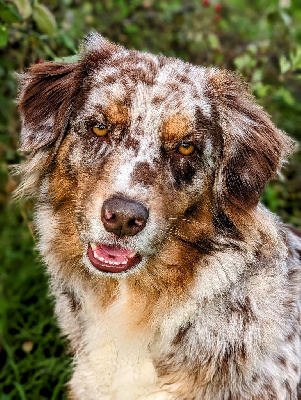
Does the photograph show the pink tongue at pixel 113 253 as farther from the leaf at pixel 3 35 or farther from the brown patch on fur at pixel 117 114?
the leaf at pixel 3 35

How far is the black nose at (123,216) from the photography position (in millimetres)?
2854

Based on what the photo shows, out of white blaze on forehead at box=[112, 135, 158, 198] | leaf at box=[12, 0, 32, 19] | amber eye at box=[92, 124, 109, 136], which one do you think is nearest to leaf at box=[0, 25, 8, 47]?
leaf at box=[12, 0, 32, 19]

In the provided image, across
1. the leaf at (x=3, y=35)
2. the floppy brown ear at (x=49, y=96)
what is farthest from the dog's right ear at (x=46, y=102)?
the leaf at (x=3, y=35)

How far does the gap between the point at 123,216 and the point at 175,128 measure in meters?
0.62

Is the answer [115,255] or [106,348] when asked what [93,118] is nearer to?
[115,255]

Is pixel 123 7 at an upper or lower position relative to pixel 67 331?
upper

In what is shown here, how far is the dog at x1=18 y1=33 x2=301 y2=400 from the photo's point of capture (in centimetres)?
316

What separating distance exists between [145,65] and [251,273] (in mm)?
1333

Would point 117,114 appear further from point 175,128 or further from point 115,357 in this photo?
point 115,357

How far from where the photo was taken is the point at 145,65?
340 cm

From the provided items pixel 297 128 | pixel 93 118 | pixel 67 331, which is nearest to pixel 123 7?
pixel 297 128

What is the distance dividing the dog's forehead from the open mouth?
0.65m

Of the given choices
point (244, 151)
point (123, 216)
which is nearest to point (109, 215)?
point (123, 216)

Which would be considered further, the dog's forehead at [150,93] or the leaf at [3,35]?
the leaf at [3,35]
